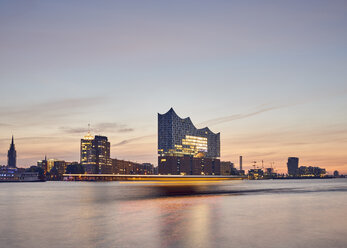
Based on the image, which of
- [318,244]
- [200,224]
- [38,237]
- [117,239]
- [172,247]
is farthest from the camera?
[200,224]

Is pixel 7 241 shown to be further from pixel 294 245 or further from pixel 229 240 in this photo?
pixel 294 245

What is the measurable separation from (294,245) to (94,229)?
1447 centimetres

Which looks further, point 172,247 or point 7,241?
point 7,241

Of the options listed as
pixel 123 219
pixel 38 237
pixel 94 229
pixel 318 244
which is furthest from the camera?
pixel 123 219

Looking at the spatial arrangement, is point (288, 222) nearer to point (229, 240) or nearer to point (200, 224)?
point (200, 224)

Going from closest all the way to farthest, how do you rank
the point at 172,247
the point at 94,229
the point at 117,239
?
the point at 172,247, the point at 117,239, the point at 94,229

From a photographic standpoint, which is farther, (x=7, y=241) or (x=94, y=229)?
(x=94, y=229)

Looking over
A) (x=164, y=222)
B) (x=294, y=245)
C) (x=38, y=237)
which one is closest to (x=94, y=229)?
(x=38, y=237)

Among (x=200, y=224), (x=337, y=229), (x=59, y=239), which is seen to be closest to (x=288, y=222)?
(x=337, y=229)

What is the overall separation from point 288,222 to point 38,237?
2012 centimetres

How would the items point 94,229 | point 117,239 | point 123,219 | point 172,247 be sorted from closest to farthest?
point 172,247
point 117,239
point 94,229
point 123,219

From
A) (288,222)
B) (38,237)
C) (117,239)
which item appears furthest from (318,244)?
(38,237)

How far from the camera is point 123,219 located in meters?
33.7

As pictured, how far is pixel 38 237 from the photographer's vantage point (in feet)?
80.3
